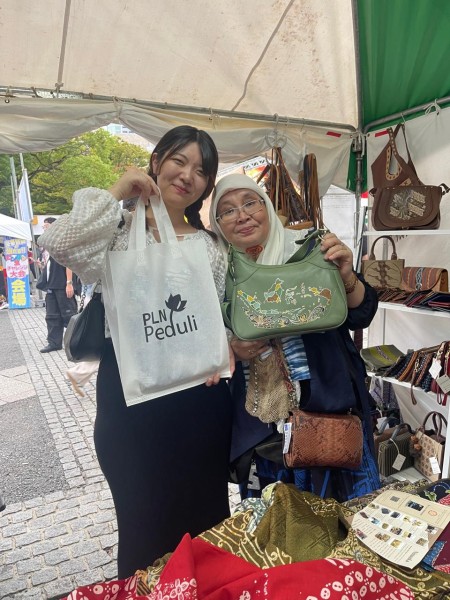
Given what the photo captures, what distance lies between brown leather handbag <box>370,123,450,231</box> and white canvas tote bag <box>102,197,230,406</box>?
2.23 meters

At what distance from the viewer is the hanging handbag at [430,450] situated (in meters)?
2.90

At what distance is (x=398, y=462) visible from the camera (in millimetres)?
3080

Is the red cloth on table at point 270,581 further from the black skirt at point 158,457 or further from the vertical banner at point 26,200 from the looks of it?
the vertical banner at point 26,200

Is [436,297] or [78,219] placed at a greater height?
[78,219]

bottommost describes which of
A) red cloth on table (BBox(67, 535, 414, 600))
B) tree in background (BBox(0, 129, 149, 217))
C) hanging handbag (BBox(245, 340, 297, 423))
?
red cloth on table (BBox(67, 535, 414, 600))

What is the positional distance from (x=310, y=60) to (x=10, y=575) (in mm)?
3620

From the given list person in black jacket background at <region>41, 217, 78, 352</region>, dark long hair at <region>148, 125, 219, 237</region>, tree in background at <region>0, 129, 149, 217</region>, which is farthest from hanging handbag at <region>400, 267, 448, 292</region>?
tree in background at <region>0, 129, 149, 217</region>

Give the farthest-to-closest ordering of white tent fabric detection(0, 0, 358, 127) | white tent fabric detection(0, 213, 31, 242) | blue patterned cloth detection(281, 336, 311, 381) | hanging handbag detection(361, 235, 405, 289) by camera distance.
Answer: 1. white tent fabric detection(0, 213, 31, 242)
2. hanging handbag detection(361, 235, 405, 289)
3. white tent fabric detection(0, 0, 358, 127)
4. blue patterned cloth detection(281, 336, 311, 381)

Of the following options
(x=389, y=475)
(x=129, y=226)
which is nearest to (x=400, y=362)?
(x=389, y=475)

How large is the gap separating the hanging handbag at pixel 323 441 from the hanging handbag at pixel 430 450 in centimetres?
181

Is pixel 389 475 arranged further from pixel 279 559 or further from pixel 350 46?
pixel 350 46

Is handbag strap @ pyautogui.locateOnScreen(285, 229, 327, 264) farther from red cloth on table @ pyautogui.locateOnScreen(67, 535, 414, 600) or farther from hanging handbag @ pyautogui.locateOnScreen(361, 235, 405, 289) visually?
hanging handbag @ pyautogui.locateOnScreen(361, 235, 405, 289)

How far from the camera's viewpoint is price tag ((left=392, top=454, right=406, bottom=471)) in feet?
10.1

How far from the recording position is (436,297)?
2.86 metres
